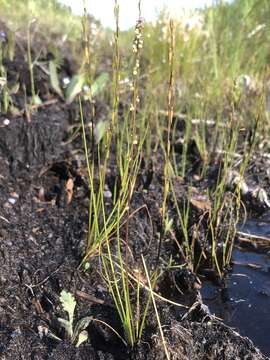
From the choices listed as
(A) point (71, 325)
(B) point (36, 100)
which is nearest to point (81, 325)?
(A) point (71, 325)

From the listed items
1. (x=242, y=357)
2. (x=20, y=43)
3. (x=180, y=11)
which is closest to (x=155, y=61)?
(x=180, y=11)

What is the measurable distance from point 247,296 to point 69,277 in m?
0.61

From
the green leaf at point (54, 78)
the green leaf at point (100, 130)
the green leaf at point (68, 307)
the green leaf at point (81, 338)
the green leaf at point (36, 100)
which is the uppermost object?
the green leaf at point (54, 78)

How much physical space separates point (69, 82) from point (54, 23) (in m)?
1.05

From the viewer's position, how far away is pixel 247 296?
1669mm

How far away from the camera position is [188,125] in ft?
7.82

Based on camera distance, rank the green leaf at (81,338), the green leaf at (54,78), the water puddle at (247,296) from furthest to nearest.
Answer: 1. the green leaf at (54,78)
2. the water puddle at (247,296)
3. the green leaf at (81,338)

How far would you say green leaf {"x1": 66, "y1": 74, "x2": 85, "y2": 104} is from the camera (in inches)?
97.0

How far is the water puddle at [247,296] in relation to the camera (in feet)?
4.97

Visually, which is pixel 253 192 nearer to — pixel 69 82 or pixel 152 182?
Result: pixel 152 182

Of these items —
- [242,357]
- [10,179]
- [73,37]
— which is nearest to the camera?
[242,357]

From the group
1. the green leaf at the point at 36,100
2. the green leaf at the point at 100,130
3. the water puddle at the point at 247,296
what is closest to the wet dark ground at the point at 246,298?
the water puddle at the point at 247,296

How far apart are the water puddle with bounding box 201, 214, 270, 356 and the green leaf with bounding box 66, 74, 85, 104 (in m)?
1.08

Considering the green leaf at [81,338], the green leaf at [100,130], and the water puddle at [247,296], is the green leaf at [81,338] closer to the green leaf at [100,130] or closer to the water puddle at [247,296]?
the water puddle at [247,296]
